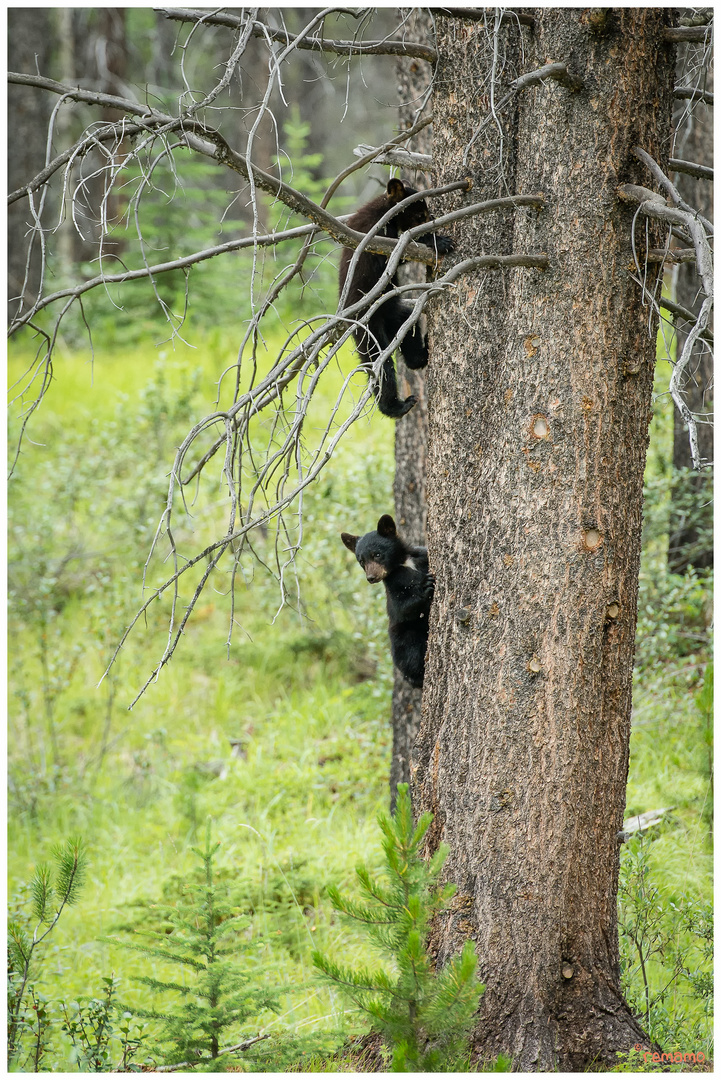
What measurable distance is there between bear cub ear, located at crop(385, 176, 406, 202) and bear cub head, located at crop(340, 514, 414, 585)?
154 cm

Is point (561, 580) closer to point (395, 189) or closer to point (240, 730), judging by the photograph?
point (395, 189)

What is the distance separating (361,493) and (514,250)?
11.6ft

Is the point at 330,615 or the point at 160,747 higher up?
the point at 330,615

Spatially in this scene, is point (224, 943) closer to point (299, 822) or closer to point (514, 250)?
point (299, 822)

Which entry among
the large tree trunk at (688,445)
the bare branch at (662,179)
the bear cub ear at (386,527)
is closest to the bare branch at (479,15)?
the bare branch at (662,179)

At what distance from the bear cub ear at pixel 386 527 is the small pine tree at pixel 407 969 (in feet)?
6.94

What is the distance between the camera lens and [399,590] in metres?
4.21

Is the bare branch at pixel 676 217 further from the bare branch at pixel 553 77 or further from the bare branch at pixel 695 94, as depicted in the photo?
the bare branch at pixel 695 94

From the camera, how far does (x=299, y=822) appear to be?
208 inches

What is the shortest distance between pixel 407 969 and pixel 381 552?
7.72 ft

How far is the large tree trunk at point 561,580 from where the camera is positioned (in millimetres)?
2775

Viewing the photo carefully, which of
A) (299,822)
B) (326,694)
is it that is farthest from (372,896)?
(326,694)

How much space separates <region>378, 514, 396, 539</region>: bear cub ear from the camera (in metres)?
4.11

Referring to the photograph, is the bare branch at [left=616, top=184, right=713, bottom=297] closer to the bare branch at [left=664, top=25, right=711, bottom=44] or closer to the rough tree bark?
the bare branch at [left=664, top=25, right=711, bottom=44]
